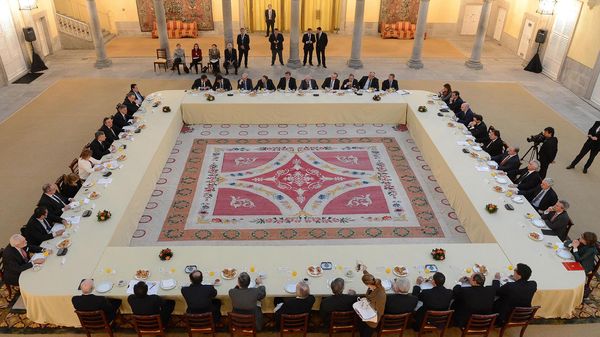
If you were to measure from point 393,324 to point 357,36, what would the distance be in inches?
500

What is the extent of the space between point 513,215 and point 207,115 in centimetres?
773

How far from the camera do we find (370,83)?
43.0 feet

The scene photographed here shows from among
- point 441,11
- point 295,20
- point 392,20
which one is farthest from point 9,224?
point 441,11

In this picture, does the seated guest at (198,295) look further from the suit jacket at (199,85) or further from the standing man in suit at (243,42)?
the standing man in suit at (243,42)

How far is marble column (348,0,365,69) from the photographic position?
16.2m

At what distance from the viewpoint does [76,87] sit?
15.0 metres

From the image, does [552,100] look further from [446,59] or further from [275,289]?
[275,289]

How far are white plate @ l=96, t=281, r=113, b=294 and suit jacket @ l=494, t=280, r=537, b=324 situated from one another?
5038 millimetres

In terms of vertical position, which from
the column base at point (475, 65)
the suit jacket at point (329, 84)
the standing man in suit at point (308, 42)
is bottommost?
the column base at point (475, 65)

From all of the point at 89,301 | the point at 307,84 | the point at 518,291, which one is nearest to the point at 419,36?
the point at 307,84

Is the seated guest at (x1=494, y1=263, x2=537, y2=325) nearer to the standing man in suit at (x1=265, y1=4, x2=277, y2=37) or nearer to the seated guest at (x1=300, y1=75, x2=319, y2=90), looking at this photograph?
the seated guest at (x1=300, y1=75, x2=319, y2=90)

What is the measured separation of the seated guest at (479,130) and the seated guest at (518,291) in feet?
16.4

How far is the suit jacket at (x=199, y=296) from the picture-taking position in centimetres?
571

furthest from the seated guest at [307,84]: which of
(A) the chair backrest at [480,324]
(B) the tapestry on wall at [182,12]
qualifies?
(B) the tapestry on wall at [182,12]
